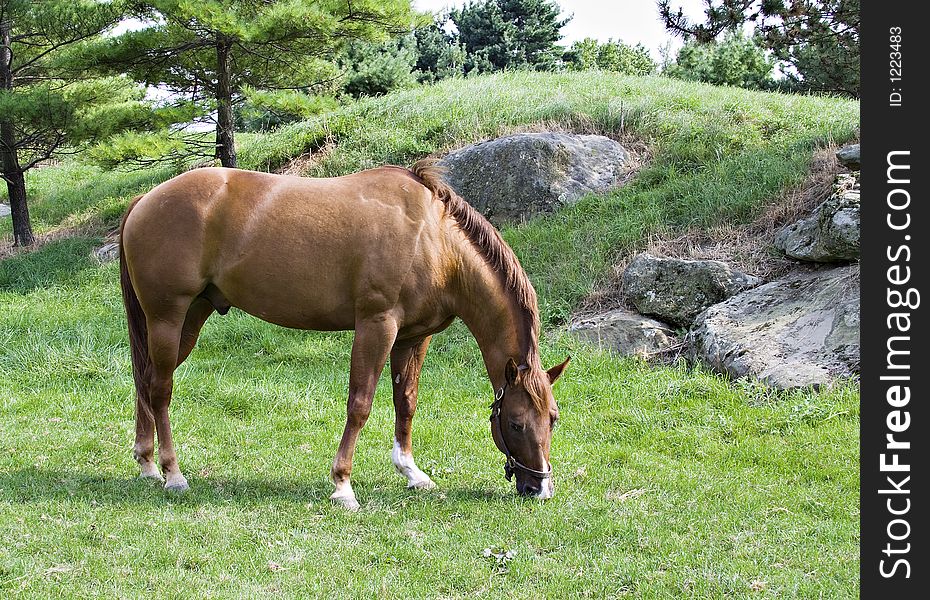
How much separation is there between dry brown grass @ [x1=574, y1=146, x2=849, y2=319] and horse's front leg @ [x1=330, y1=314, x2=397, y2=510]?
4.15 meters

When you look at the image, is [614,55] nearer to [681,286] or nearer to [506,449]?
[681,286]

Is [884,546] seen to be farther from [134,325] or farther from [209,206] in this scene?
[134,325]

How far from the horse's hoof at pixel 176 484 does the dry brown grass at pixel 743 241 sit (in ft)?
15.5

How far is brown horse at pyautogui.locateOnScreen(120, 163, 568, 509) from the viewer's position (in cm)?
467

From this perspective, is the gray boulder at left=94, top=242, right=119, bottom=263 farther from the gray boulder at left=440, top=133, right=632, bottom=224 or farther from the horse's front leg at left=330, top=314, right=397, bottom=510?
the horse's front leg at left=330, top=314, right=397, bottom=510

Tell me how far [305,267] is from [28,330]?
595cm

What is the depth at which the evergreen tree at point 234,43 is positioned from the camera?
36.9 ft

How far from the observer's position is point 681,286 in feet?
26.4

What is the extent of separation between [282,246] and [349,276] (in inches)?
17.0

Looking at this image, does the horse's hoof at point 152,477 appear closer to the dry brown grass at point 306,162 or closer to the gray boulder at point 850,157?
the gray boulder at point 850,157

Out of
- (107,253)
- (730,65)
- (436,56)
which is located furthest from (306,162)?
(730,65)

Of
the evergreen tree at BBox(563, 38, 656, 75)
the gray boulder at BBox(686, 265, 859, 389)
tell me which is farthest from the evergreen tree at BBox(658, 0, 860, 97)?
the evergreen tree at BBox(563, 38, 656, 75)

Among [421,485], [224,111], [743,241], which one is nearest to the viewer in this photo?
[421,485]

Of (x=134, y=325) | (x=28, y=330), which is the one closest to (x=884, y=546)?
(x=134, y=325)
